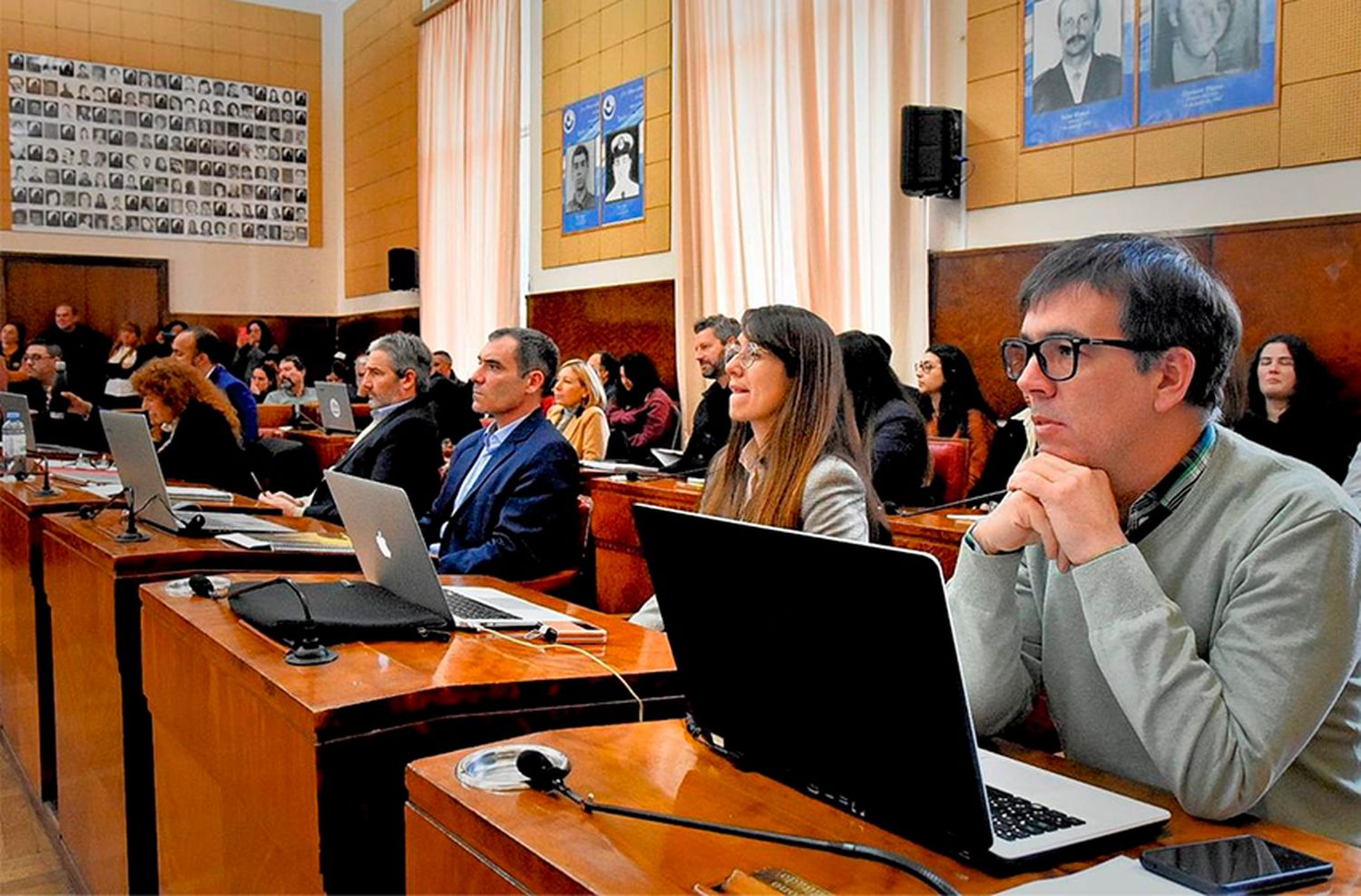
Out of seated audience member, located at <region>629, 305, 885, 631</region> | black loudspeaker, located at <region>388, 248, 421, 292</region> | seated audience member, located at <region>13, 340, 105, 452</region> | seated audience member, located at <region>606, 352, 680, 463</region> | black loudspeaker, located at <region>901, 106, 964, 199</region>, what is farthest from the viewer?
black loudspeaker, located at <region>388, 248, 421, 292</region>

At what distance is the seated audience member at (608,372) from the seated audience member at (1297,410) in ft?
13.9

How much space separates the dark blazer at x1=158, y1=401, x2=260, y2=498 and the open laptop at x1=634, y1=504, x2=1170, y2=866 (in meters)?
3.85

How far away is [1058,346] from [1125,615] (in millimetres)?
292

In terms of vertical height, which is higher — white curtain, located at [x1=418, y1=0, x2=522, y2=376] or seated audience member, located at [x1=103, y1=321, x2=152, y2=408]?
white curtain, located at [x1=418, y1=0, x2=522, y2=376]

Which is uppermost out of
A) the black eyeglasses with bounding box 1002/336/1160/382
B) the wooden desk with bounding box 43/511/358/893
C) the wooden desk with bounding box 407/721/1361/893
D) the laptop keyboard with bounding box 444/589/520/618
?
the black eyeglasses with bounding box 1002/336/1160/382

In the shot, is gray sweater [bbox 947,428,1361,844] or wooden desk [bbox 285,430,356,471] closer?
gray sweater [bbox 947,428,1361,844]

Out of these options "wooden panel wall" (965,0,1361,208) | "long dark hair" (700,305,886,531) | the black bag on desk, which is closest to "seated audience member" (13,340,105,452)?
"wooden panel wall" (965,0,1361,208)

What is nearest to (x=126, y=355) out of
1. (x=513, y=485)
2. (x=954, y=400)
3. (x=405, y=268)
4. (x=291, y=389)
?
(x=291, y=389)

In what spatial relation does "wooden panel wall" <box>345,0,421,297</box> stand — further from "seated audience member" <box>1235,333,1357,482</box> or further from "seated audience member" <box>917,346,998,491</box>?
"seated audience member" <box>1235,333,1357,482</box>

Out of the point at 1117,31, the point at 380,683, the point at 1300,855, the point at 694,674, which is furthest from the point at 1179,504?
the point at 1117,31

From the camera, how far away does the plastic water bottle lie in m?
4.56

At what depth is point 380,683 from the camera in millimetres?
1741

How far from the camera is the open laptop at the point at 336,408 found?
867 cm

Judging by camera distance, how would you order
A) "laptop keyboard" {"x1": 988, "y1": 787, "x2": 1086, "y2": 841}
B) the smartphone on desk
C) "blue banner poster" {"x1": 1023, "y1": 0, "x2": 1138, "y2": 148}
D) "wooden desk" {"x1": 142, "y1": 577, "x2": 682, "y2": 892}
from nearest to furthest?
the smartphone on desk, "laptop keyboard" {"x1": 988, "y1": 787, "x2": 1086, "y2": 841}, "wooden desk" {"x1": 142, "y1": 577, "x2": 682, "y2": 892}, "blue banner poster" {"x1": 1023, "y1": 0, "x2": 1138, "y2": 148}
